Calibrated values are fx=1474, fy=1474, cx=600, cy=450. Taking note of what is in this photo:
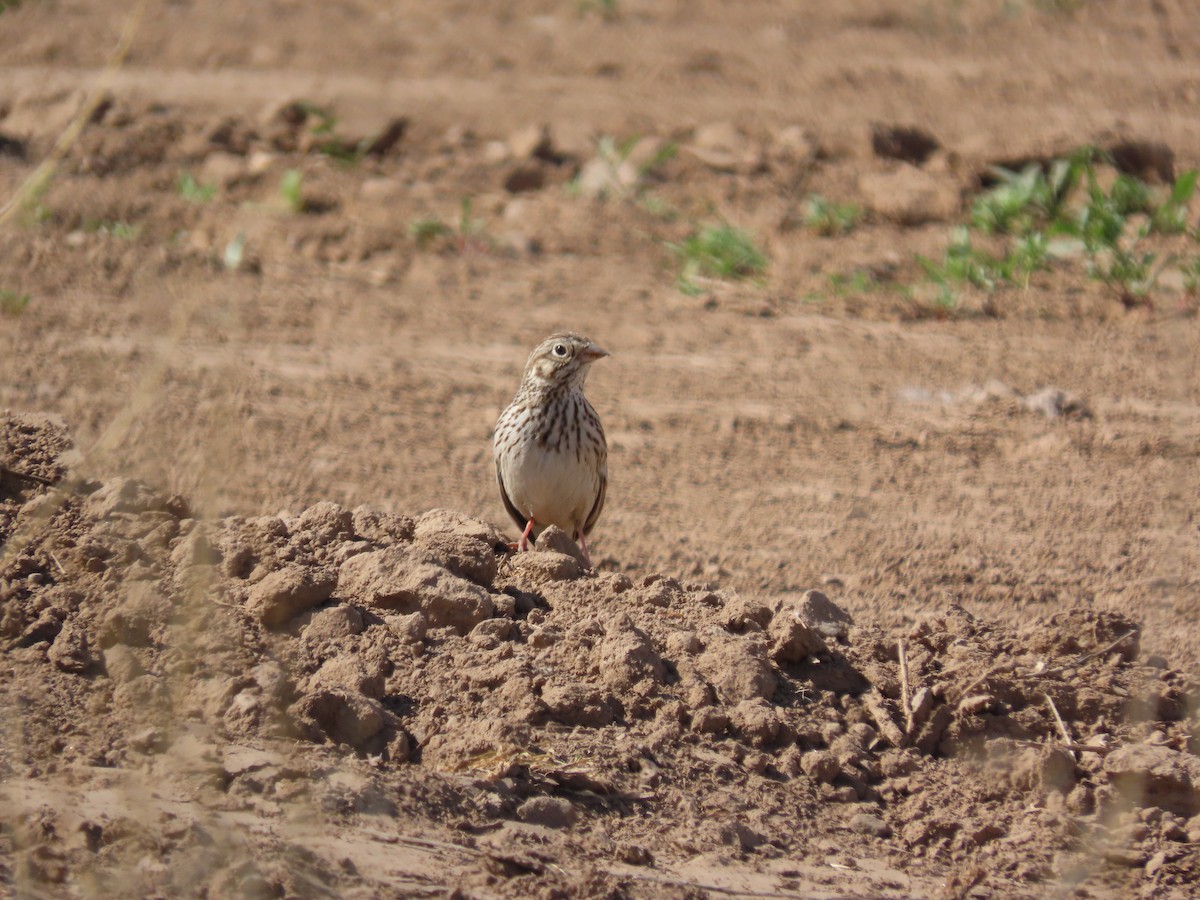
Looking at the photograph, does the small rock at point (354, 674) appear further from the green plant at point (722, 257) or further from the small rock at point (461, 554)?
the green plant at point (722, 257)

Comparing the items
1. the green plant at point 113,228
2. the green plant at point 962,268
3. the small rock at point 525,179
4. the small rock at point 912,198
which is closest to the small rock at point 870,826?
the green plant at point 962,268

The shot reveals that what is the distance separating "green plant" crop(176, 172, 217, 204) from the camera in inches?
452

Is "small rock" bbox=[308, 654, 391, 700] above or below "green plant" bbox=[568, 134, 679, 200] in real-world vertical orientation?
below

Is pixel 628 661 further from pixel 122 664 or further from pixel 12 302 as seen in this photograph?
pixel 12 302

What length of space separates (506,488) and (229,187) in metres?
5.66

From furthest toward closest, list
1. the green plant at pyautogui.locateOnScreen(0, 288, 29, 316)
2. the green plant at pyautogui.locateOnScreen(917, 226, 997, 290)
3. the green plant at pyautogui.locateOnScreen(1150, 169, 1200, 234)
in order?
the green plant at pyautogui.locateOnScreen(1150, 169, 1200, 234), the green plant at pyautogui.locateOnScreen(917, 226, 997, 290), the green plant at pyautogui.locateOnScreen(0, 288, 29, 316)

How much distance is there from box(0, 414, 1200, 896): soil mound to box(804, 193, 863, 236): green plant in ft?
19.9

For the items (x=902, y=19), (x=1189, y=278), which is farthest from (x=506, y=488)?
(x=902, y=19)

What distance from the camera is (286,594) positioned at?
4.81 meters

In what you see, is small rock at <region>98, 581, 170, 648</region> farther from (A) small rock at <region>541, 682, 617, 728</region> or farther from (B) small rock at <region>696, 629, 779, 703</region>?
(B) small rock at <region>696, 629, 779, 703</region>

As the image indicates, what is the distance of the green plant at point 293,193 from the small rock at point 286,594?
7008 mm

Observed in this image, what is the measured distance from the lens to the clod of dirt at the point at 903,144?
12266 millimetres

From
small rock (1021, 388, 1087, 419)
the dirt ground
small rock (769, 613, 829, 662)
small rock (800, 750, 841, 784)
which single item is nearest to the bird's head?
the dirt ground

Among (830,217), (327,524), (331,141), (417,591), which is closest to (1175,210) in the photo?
(830,217)
